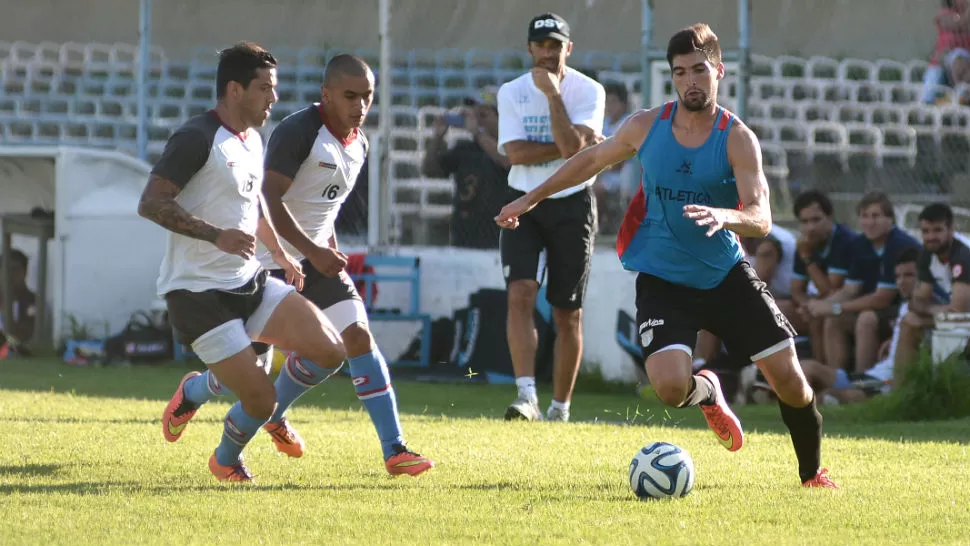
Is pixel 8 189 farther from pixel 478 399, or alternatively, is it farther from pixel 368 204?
pixel 478 399

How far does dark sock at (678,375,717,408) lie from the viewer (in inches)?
239

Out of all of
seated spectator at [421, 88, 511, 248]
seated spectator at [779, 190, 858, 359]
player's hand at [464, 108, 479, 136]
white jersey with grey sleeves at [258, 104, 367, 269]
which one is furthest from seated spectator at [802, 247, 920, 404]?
white jersey with grey sleeves at [258, 104, 367, 269]

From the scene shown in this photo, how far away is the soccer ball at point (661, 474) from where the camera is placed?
577cm

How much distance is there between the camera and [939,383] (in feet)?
31.3

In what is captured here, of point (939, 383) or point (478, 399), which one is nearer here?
point (939, 383)

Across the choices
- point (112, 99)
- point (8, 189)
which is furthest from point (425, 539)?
point (112, 99)

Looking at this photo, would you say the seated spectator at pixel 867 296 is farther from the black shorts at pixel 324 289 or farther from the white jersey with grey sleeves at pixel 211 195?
the white jersey with grey sleeves at pixel 211 195

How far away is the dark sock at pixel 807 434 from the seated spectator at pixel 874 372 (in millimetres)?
4248

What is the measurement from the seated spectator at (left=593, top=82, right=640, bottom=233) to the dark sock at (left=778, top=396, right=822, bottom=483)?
567 centimetres

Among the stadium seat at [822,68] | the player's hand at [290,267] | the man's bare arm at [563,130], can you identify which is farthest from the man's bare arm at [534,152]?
the stadium seat at [822,68]

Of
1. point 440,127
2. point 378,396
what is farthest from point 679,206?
point 440,127

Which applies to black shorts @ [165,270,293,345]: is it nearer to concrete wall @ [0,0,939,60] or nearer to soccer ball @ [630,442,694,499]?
soccer ball @ [630,442,694,499]

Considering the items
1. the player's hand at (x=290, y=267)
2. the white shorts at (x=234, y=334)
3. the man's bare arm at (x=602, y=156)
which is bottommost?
the white shorts at (x=234, y=334)

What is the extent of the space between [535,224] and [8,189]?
8409 millimetres
